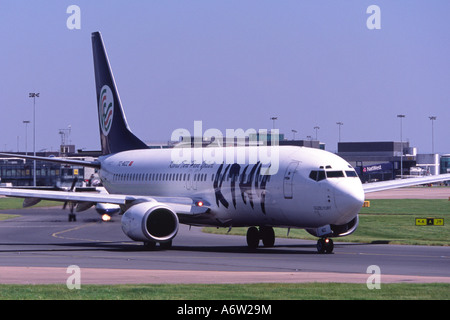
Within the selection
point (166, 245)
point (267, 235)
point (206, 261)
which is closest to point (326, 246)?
point (267, 235)

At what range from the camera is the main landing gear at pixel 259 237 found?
42.3 m

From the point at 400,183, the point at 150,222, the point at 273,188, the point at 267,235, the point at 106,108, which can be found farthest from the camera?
the point at 106,108

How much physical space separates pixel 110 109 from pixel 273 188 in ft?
64.0

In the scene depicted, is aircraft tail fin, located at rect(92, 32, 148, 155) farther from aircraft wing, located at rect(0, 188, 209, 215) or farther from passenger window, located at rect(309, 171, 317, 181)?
passenger window, located at rect(309, 171, 317, 181)

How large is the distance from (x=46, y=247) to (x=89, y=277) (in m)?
16.4

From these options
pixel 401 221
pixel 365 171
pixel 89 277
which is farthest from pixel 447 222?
pixel 365 171

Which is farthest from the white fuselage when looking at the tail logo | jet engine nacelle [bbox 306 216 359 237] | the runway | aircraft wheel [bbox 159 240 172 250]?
the tail logo

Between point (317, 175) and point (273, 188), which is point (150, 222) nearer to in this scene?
point (273, 188)

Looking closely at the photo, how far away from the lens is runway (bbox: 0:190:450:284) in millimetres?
26828

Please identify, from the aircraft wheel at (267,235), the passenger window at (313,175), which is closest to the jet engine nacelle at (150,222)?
the aircraft wheel at (267,235)

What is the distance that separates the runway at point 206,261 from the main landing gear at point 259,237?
535mm

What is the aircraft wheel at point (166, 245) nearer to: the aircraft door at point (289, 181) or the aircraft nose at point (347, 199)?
the aircraft door at point (289, 181)

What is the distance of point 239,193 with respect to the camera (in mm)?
40219
